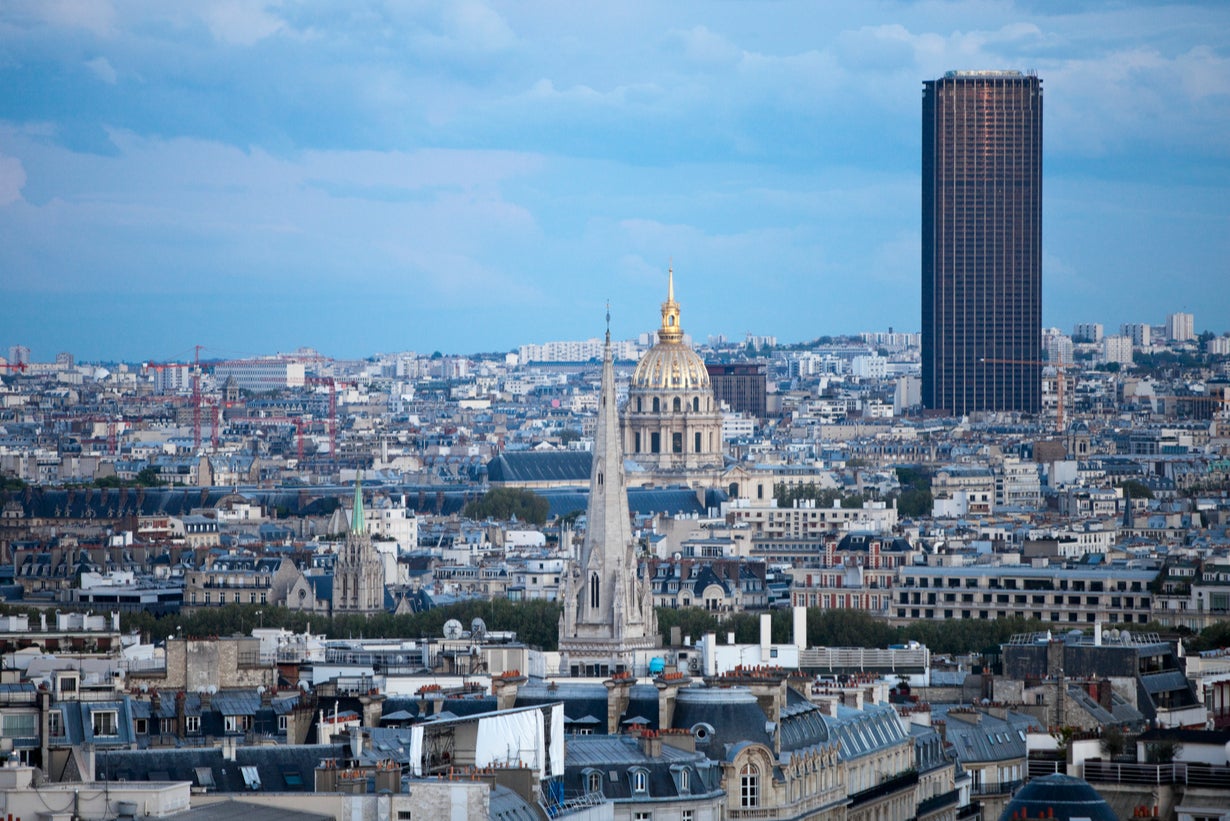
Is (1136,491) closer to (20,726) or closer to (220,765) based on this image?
(20,726)

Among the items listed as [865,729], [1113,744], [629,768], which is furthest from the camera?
[865,729]

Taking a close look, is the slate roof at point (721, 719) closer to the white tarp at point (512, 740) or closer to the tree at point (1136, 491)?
the white tarp at point (512, 740)

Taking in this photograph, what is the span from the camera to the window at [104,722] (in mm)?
52969

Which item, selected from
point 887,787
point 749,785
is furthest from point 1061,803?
point 887,787

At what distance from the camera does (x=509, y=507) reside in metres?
182

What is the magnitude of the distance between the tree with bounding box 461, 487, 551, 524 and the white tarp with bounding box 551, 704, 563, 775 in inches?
5260

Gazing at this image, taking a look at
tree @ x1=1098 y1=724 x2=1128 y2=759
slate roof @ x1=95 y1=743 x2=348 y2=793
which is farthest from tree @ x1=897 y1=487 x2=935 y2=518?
tree @ x1=1098 y1=724 x2=1128 y2=759

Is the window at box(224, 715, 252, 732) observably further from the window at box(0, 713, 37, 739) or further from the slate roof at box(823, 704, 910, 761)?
the slate roof at box(823, 704, 910, 761)

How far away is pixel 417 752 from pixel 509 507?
463 ft

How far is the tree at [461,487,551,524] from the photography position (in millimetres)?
180625

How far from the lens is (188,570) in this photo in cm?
12650

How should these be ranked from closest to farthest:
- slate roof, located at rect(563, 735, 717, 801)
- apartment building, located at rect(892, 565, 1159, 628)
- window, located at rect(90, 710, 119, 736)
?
slate roof, located at rect(563, 735, 717, 801) < window, located at rect(90, 710, 119, 736) < apartment building, located at rect(892, 565, 1159, 628)

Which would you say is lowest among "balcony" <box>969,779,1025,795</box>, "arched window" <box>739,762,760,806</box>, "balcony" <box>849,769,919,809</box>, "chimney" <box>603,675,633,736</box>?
"balcony" <box>969,779,1025,795</box>

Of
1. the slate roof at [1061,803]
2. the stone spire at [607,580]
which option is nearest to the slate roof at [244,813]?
the slate roof at [1061,803]
